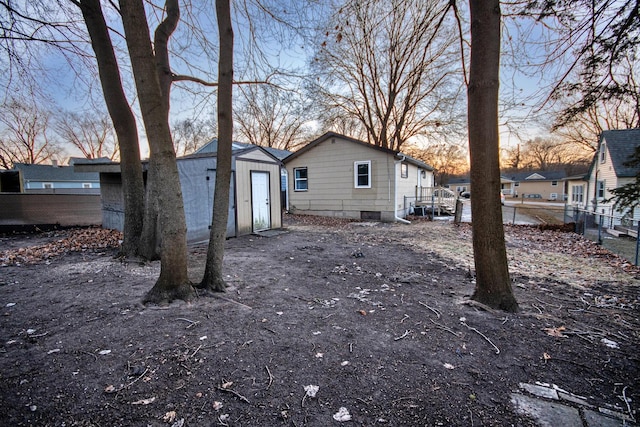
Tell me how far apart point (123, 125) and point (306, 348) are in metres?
5.87

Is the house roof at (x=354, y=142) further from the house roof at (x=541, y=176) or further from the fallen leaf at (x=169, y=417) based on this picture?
the house roof at (x=541, y=176)

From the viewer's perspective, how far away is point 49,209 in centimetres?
1025

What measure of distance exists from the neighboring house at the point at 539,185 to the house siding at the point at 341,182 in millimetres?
40586

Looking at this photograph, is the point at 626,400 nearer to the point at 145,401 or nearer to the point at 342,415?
the point at 342,415

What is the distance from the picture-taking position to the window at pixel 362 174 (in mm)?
13482

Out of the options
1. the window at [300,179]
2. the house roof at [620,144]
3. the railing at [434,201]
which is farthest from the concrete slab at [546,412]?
the house roof at [620,144]

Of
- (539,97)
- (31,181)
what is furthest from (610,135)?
(31,181)

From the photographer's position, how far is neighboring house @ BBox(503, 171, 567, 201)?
42.5 metres

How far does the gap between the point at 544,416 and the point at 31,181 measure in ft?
147

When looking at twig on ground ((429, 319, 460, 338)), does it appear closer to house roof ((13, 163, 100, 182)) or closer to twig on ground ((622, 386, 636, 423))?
twig on ground ((622, 386, 636, 423))

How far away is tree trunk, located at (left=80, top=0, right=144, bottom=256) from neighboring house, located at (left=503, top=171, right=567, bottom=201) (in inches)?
1985

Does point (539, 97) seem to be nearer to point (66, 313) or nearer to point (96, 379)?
point (96, 379)

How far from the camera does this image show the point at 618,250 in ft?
26.2

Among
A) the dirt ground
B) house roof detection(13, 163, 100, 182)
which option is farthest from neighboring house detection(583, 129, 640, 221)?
house roof detection(13, 163, 100, 182)
